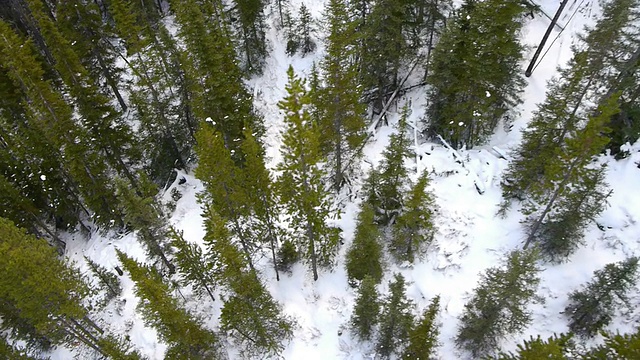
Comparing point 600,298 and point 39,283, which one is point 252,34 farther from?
point 600,298

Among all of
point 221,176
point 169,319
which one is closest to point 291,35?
point 221,176

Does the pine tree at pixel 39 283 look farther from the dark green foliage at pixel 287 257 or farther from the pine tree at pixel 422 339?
the pine tree at pixel 422 339

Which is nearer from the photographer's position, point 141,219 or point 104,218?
point 141,219

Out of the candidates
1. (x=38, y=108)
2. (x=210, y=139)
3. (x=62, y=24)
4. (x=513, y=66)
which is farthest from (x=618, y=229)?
(x=62, y=24)

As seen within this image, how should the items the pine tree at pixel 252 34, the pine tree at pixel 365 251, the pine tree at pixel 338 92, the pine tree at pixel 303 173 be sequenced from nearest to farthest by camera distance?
the pine tree at pixel 303 173, the pine tree at pixel 365 251, the pine tree at pixel 338 92, the pine tree at pixel 252 34

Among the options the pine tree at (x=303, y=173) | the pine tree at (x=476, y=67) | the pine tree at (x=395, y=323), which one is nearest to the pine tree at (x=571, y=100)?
the pine tree at (x=476, y=67)

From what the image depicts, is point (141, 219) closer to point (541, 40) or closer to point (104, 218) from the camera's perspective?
point (104, 218)

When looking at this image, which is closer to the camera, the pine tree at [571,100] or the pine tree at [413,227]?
the pine tree at [571,100]
